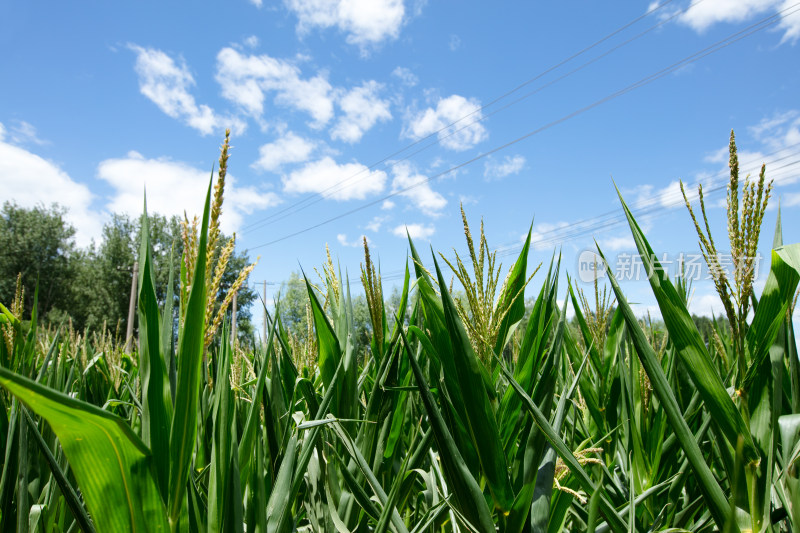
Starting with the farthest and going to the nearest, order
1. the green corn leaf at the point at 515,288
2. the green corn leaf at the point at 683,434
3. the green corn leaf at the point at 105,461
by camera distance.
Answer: the green corn leaf at the point at 515,288 → the green corn leaf at the point at 683,434 → the green corn leaf at the point at 105,461

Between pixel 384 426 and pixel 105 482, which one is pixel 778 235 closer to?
pixel 384 426

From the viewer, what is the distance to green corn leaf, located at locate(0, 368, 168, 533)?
643 mm

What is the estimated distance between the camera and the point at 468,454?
1.16m

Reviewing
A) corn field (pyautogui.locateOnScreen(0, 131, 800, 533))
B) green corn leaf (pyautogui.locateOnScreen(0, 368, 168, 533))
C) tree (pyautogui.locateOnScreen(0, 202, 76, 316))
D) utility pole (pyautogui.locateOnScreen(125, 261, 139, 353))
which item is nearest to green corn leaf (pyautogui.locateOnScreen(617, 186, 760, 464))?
corn field (pyautogui.locateOnScreen(0, 131, 800, 533))

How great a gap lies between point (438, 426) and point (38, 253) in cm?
3917

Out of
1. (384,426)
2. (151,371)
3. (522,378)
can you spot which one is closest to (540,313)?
(522,378)

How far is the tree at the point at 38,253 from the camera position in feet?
99.8

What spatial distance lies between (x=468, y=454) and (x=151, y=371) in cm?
77

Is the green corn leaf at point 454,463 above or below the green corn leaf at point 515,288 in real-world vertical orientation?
below

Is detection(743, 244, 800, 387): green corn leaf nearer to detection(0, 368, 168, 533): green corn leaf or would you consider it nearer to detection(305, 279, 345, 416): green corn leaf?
detection(305, 279, 345, 416): green corn leaf

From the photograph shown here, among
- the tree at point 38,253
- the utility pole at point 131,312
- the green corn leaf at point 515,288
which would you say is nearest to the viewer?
the green corn leaf at point 515,288

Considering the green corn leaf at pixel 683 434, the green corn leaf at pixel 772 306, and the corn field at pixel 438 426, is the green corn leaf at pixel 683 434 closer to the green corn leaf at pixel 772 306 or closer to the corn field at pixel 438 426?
the corn field at pixel 438 426

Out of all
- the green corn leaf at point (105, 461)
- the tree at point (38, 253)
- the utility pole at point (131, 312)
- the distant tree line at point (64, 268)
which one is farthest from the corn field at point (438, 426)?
the tree at point (38, 253)

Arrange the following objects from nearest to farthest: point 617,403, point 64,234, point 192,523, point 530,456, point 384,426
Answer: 1. point 192,523
2. point 530,456
3. point 384,426
4. point 617,403
5. point 64,234
